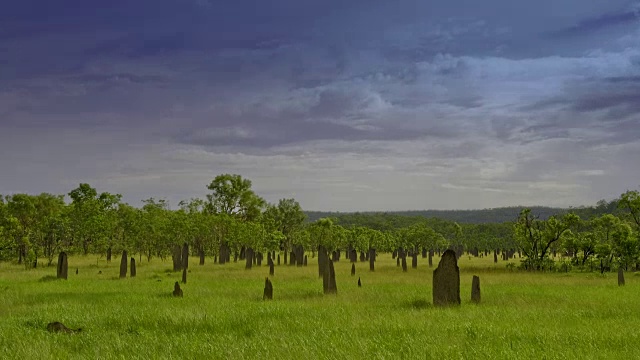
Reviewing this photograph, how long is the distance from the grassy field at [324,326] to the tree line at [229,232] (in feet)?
49.2

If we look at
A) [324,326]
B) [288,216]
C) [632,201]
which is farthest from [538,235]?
[288,216]

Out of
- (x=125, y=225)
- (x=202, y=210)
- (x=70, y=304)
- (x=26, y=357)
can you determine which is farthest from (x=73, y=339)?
(x=202, y=210)

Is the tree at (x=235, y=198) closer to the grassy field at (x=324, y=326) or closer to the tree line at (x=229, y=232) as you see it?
the tree line at (x=229, y=232)

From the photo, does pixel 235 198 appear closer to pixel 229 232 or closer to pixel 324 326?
pixel 229 232

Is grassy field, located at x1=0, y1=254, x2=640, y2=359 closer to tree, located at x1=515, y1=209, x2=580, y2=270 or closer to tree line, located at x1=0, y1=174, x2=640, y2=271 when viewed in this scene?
tree line, located at x1=0, y1=174, x2=640, y2=271

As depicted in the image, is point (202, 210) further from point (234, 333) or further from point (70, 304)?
point (234, 333)

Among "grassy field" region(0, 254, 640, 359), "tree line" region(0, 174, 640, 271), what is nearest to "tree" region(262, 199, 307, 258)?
"tree line" region(0, 174, 640, 271)

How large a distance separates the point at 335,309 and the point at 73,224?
45208 mm

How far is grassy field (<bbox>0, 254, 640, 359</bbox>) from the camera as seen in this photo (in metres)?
10.8

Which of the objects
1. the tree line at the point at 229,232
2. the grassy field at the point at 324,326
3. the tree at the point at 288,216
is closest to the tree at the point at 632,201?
the tree line at the point at 229,232

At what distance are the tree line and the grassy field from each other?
49.2 feet

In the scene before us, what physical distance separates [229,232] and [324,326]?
58752 mm

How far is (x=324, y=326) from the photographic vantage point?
1384cm

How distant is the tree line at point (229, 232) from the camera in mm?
45031
